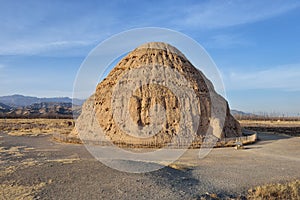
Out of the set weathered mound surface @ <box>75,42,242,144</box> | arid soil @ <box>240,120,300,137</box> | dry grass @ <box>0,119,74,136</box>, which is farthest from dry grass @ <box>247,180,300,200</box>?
arid soil @ <box>240,120,300,137</box>

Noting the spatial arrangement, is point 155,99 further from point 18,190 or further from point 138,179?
point 18,190

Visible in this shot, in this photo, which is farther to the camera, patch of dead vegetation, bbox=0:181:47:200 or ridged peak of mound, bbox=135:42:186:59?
ridged peak of mound, bbox=135:42:186:59

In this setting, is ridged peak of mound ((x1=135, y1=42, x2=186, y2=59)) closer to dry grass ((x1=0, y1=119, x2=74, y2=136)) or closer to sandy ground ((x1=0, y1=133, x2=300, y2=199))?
dry grass ((x1=0, y1=119, x2=74, y2=136))

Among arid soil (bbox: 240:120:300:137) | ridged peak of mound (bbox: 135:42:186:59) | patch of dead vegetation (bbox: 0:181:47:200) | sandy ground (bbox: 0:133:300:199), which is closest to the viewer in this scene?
patch of dead vegetation (bbox: 0:181:47:200)

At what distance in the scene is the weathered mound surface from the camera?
24672 mm

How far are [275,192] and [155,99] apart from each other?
49.9 feet

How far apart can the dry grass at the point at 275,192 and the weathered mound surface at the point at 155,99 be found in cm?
1203

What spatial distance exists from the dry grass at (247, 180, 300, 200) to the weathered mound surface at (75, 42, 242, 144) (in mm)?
12034

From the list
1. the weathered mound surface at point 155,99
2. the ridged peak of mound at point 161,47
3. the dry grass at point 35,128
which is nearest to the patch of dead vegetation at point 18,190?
the weathered mound surface at point 155,99

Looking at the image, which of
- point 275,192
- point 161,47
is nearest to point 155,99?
point 161,47

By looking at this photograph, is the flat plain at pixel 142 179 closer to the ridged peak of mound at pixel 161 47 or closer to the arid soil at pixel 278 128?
the ridged peak of mound at pixel 161 47

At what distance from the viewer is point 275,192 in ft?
37.2

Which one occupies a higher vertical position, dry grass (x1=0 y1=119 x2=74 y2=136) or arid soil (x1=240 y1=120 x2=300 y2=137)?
arid soil (x1=240 y1=120 x2=300 y2=137)

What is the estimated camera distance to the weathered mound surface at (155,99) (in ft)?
80.9
